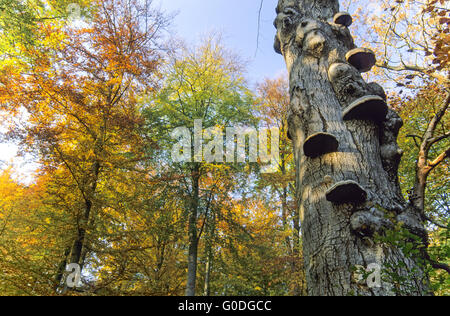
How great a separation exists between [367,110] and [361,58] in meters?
0.66

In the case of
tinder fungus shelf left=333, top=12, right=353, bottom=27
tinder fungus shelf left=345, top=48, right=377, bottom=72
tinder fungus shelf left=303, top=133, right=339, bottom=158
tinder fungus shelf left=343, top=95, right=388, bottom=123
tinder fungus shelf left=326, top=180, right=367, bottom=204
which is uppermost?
tinder fungus shelf left=333, top=12, right=353, bottom=27

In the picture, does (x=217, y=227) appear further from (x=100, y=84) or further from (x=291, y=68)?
(x=291, y=68)

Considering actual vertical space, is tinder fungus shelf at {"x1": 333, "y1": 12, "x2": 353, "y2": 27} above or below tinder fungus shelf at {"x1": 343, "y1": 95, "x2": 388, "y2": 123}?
above

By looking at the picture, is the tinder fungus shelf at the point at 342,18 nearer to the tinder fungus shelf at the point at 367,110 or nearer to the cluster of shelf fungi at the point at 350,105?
the cluster of shelf fungi at the point at 350,105

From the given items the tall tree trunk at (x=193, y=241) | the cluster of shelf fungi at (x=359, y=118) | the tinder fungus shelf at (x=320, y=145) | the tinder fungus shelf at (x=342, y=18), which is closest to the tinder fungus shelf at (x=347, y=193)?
the cluster of shelf fungi at (x=359, y=118)

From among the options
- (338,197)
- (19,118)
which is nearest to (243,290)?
(19,118)

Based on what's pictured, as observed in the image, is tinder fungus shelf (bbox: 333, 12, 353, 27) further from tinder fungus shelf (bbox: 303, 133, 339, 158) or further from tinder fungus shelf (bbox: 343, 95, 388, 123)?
tinder fungus shelf (bbox: 303, 133, 339, 158)

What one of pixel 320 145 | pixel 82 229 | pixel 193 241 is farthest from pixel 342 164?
pixel 193 241

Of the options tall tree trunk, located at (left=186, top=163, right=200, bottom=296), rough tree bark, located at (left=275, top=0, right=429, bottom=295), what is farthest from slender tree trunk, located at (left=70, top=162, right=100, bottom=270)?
rough tree bark, located at (left=275, top=0, right=429, bottom=295)

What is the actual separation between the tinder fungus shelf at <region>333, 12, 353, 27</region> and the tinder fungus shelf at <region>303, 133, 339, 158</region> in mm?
1571

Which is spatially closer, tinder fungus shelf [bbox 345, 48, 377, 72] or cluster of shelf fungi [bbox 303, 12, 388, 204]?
cluster of shelf fungi [bbox 303, 12, 388, 204]

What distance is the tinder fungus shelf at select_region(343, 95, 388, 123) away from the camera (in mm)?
1833
